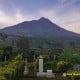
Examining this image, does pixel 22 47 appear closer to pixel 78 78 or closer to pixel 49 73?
pixel 49 73

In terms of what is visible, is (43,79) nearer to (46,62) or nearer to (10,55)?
(46,62)

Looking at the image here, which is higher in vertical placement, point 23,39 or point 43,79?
point 23,39

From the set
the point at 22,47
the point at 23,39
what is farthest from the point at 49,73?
the point at 23,39

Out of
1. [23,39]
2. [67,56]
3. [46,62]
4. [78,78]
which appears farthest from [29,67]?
[23,39]

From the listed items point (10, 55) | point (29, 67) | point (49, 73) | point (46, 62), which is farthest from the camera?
point (10, 55)

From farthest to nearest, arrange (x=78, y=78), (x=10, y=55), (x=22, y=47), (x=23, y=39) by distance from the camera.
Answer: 1. (x=23, y=39)
2. (x=22, y=47)
3. (x=10, y=55)
4. (x=78, y=78)

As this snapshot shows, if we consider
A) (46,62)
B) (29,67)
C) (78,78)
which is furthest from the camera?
(46,62)

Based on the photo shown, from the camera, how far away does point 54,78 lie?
25.8 meters

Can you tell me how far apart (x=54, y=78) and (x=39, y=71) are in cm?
420

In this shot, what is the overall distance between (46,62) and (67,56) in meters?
7.72

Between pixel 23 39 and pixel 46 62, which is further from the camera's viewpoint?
pixel 23 39

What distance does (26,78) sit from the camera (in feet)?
83.5

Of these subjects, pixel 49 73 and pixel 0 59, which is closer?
pixel 49 73

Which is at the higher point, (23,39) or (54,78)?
(23,39)
